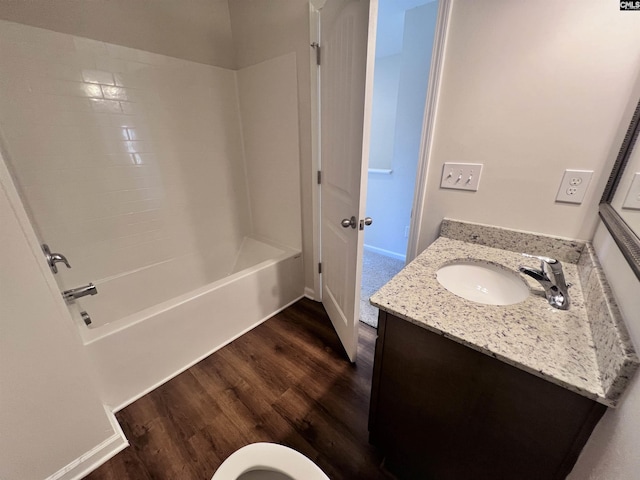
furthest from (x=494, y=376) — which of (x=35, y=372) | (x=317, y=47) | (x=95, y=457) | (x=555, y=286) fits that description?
(x=317, y=47)

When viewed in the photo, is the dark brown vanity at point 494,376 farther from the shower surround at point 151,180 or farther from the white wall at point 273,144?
the white wall at point 273,144

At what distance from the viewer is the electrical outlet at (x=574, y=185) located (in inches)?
36.4

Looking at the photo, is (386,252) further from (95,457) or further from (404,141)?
(95,457)

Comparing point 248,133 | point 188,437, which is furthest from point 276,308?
point 248,133

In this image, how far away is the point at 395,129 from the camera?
8.23ft

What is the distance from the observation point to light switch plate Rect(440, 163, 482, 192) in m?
1.12

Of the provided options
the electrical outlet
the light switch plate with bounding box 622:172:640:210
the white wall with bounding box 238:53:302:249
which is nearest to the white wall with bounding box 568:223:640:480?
the light switch plate with bounding box 622:172:640:210

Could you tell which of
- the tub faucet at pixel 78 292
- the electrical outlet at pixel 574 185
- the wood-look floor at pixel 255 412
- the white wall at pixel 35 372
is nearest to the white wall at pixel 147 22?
the white wall at pixel 35 372

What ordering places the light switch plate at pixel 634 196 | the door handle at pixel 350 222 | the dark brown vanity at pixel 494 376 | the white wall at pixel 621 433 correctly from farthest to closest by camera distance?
the door handle at pixel 350 222 → the light switch plate at pixel 634 196 → the dark brown vanity at pixel 494 376 → the white wall at pixel 621 433

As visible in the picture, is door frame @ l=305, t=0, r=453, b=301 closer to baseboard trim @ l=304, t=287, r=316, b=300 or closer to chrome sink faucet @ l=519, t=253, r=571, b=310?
baseboard trim @ l=304, t=287, r=316, b=300

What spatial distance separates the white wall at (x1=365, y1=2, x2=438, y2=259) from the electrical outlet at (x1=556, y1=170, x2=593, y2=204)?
1444 mm

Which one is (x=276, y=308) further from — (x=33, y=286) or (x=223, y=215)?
(x=33, y=286)

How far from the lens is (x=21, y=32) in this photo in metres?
1.26

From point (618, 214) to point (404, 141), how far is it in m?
1.93
